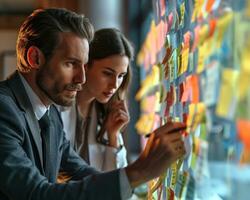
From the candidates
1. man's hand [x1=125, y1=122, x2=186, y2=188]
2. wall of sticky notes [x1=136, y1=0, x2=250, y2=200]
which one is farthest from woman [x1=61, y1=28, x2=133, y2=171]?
man's hand [x1=125, y1=122, x2=186, y2=188]

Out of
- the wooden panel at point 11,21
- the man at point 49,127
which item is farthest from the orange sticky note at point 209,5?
the wooden panel at point 11,21

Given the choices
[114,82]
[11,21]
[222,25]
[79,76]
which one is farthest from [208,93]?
[11,21]

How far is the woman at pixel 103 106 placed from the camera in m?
1.52

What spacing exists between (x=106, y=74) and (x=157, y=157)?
2.40 feet

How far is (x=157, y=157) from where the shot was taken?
816mm

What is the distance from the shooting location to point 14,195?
89cm

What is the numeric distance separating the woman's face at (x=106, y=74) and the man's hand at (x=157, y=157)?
0.69 m

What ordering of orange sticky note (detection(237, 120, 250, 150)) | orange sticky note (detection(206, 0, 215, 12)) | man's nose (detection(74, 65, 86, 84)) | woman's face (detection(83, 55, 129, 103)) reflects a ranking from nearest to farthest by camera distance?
orange sticky note (detection(237, 120, 250, 150)) → orange sticky note (detection(206, 0, 215, 12)) → man's nose (detection(74, 65, 86, 84)) → woman's face (detection(83, 55, 129, 103))

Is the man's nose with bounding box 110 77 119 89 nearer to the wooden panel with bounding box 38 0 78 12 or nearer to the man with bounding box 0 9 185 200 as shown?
the man with bounding box 0 9 185 200

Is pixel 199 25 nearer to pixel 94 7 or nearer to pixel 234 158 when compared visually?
pixel 234 158

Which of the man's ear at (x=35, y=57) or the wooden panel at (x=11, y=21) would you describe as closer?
the man's ear at (x=35, y=57)

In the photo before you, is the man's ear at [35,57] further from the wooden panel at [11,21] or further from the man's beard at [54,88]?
the wooden panel at [11,21]

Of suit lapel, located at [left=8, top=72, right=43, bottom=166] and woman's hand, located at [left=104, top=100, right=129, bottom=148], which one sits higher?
suit lapel, located at [left=8, top=72, right=43, bottom=166]

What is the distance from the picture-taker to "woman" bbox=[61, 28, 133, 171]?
1.52 m
